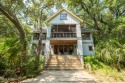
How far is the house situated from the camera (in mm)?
19922

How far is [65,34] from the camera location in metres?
21.0

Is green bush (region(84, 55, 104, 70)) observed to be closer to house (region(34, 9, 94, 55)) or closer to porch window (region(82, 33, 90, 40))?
house (region(34, 9, 94, 55))

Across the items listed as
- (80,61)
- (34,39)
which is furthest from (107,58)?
(34,39)

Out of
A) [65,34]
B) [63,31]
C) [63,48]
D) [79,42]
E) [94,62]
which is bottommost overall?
[94,62]

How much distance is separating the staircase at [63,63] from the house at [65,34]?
171 cm

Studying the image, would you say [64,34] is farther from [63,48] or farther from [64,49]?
[64,49]

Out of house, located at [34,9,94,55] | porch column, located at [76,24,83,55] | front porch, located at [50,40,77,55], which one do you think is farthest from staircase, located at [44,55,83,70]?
front porch, located at [50,40,77,55]

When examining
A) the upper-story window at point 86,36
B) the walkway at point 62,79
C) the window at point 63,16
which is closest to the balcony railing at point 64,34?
the window at point 63,16

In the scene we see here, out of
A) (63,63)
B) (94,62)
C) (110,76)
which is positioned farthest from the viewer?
(94,62)

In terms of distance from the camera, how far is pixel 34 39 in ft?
78.0

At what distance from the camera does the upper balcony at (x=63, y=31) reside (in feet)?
68.0

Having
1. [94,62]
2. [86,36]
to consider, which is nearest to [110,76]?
[94,62]

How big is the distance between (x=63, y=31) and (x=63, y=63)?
6.73m

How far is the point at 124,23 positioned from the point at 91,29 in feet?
21.9
